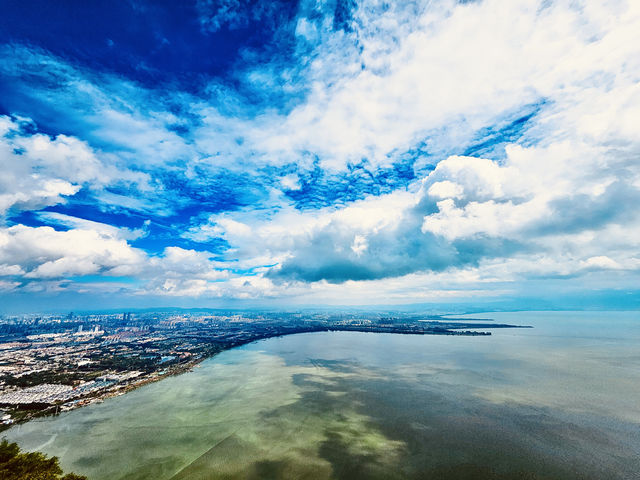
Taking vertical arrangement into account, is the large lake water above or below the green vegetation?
below

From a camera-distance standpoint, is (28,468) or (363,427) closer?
(28,468)

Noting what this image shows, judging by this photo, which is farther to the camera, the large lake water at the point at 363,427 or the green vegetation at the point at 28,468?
the large lake water at the point at 363,427

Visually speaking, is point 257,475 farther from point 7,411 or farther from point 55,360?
point 55,360

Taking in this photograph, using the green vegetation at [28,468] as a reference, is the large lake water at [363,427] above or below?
below

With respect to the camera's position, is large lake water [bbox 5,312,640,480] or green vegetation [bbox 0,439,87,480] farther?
large lake water [bbox 5,312,640,480]

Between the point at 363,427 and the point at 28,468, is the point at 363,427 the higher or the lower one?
the lower one
